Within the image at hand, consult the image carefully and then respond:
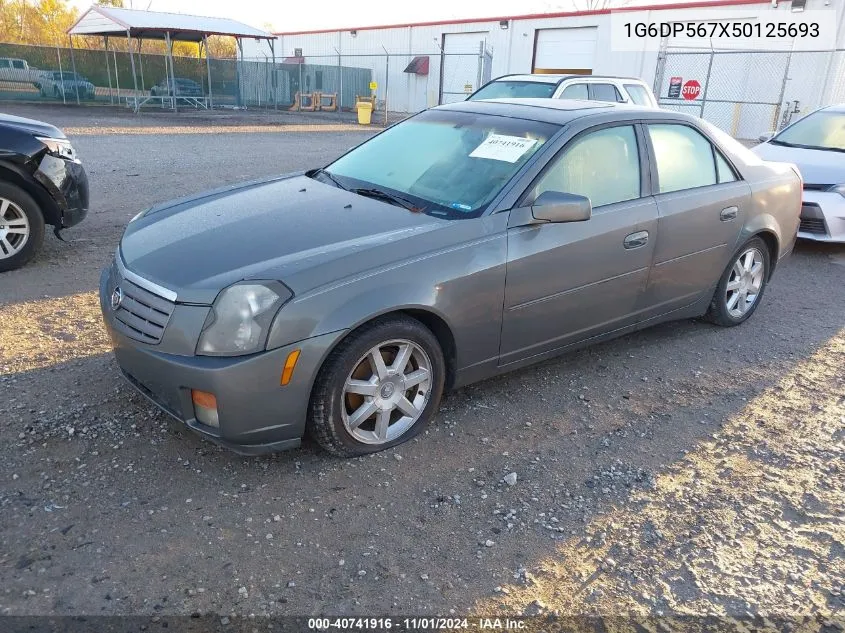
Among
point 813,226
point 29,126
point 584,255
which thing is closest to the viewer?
point 584,255

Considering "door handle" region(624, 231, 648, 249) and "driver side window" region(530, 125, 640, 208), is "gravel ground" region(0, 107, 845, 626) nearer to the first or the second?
"door handle" region(624, 231, 648, 249)

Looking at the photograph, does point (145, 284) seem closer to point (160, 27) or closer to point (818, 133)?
point (818, 133)

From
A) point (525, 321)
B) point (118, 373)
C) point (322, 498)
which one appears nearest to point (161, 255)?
point (118, 373)

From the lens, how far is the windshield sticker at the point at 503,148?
3711 mm

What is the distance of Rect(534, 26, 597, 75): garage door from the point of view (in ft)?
81.9

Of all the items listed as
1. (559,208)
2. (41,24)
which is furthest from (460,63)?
(41,24)

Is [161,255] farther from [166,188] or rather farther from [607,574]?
[166,188]

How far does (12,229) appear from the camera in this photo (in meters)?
5.44

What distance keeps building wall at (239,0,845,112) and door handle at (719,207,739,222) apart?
1849cm

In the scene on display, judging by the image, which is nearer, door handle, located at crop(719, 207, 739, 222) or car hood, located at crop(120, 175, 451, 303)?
car hood, located at crop(120, 175, 451, 303)

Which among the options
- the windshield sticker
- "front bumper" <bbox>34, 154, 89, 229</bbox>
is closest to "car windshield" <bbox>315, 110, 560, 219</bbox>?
the windshield sticker

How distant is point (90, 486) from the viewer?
2.90 metres

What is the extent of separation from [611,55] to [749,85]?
202 inches

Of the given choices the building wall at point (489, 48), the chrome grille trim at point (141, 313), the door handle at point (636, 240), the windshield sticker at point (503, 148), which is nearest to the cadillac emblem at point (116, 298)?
the chrome grille trim at point (141, 313)
